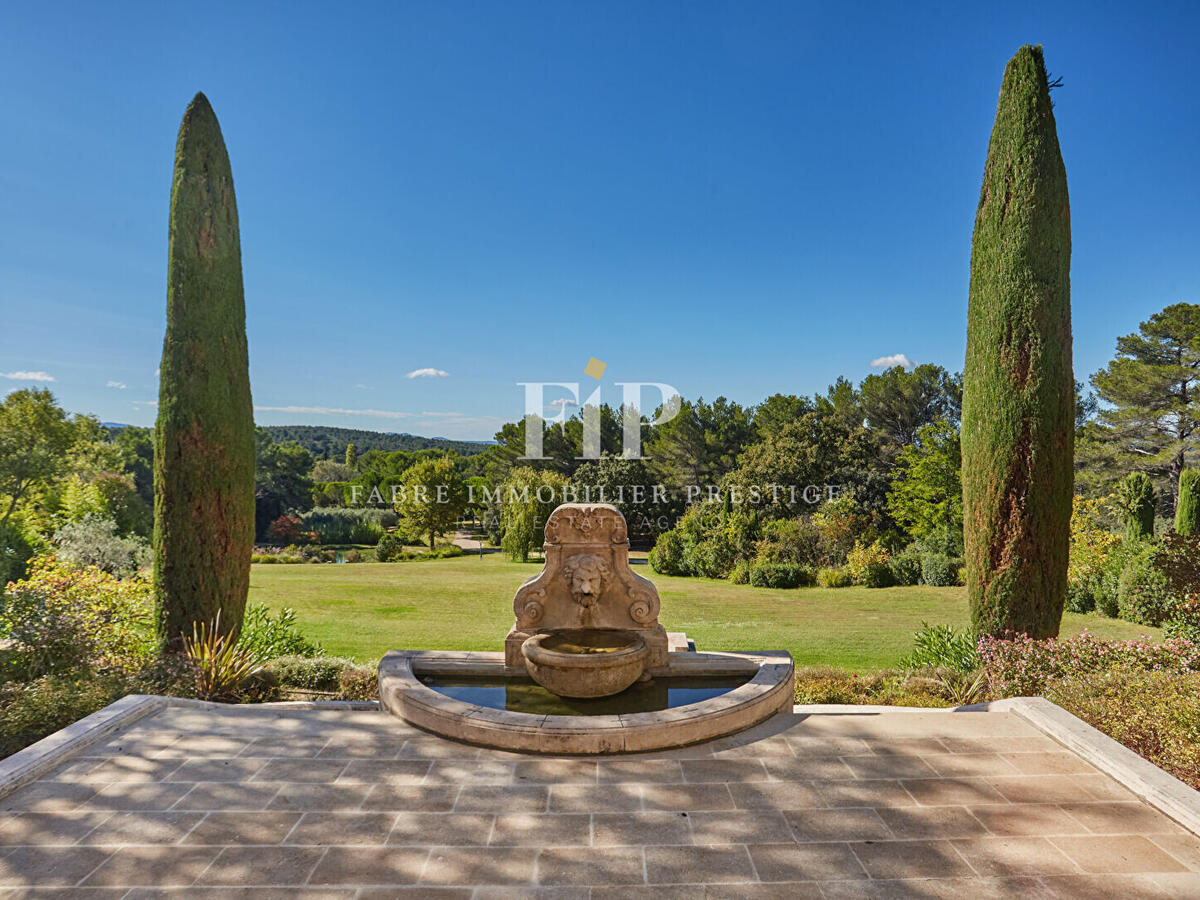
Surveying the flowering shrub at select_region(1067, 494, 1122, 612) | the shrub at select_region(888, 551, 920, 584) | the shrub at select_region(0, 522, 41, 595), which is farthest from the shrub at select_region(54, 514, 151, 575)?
the flowering shrub at select_region(1067, 494, 1122, 612)

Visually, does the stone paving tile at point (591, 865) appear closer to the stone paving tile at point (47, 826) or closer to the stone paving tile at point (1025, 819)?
the stone paving tile at point (1025, 819)

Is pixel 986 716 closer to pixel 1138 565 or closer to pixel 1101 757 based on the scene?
pixel 1101 757

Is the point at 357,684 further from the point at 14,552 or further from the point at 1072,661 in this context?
the point at 14,552

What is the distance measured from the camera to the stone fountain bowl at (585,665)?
517 centimetres

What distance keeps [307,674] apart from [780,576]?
45.9 ft

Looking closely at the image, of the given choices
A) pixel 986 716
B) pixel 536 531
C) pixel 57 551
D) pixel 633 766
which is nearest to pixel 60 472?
pixel 57 551

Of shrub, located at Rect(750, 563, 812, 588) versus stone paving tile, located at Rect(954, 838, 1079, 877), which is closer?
stone paving tile, located at Rect(954, 838, 1079, 877)

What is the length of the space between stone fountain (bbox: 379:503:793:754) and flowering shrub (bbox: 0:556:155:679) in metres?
3.20

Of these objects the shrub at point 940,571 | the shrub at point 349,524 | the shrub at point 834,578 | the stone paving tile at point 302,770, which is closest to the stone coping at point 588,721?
the stone paving tile at point 302,770

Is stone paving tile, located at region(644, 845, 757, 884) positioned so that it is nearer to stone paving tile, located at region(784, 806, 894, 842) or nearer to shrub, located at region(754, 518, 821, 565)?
stone paving tile, located at region(784, 806, 894, 842)

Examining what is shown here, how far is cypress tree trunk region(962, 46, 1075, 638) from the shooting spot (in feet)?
23.1

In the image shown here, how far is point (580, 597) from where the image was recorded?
5895mm

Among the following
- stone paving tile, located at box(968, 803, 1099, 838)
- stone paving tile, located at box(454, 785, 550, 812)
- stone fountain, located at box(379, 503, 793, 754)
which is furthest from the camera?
stone fountain, located at box(379, 503, 793, 754)

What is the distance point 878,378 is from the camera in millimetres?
30953
